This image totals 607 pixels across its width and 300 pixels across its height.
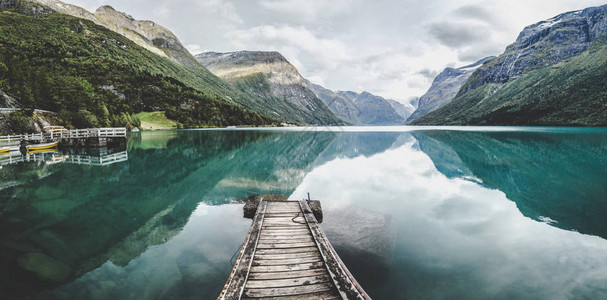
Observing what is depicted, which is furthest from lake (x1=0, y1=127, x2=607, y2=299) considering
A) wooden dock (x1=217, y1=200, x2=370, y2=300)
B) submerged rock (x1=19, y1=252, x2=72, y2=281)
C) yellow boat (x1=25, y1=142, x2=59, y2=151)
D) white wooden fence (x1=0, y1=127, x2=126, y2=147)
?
white wooden fence (x1=0, y1=127, x2=126, y2=147)

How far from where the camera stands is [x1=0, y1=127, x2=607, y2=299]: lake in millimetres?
8852

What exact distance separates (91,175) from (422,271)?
31.9m

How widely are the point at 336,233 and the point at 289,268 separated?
5.71 meters

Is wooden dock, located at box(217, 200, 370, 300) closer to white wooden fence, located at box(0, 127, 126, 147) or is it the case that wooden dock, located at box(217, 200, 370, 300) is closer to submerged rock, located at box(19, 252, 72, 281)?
submerged rock, located at box(19, 252, 72, 281)

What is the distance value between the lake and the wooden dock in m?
1.69

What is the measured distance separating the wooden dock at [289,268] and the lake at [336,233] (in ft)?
5.56

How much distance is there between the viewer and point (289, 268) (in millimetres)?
7715

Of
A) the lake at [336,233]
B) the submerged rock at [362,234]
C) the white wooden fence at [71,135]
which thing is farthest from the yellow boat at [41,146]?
the submerged rock at [362,234]

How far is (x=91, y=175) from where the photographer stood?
27.2 m

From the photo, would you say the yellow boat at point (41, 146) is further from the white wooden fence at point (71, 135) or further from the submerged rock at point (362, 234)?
the submerged rock at point (362, 234)

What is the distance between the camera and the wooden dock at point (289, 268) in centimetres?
643

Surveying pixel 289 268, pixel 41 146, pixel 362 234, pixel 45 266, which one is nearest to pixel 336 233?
pixel 362 234

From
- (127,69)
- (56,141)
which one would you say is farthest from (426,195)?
(127,69)

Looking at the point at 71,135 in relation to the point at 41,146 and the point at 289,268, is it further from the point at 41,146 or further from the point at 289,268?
the point at 289,268
